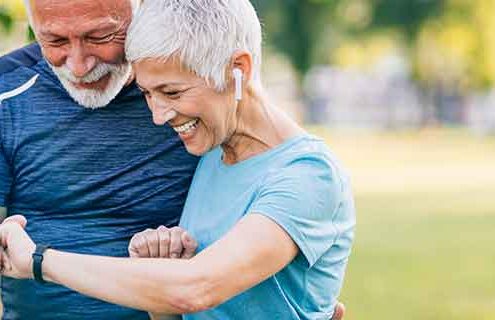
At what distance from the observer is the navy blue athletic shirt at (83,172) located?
3727 mm

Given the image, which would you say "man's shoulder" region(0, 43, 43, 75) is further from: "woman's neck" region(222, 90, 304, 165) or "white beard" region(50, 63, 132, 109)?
"woman's neck" region(222, 90, 304, 165)

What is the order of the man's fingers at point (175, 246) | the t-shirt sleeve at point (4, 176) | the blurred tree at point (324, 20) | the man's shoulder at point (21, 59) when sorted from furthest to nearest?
1. the blurred tree at point (324, 20)
2. the man's shoulder at point (21, 59)
3. the t-shirt sleeve at point (4, 176)
4. the man's fingers at point (175, 246)

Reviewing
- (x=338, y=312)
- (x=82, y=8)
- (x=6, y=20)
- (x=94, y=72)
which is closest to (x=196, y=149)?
(x=94, y=72)

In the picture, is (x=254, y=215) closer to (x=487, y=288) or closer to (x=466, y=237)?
(x=487, y=288)

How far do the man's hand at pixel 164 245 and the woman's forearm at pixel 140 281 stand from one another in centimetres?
18

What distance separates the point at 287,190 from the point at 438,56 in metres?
48.8

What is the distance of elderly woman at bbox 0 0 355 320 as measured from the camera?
3070mm

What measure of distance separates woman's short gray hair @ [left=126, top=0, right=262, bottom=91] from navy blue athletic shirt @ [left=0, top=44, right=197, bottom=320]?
Answer: 55 centimetres

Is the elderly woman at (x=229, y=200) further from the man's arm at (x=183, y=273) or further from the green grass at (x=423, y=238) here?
the green grass at (x=423, y=238)

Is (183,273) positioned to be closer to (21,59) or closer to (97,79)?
(97,79)

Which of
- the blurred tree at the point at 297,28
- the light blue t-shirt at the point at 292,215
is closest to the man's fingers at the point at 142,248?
the light blue t-shirt at the point at 292,215

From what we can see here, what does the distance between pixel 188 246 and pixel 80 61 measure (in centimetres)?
55

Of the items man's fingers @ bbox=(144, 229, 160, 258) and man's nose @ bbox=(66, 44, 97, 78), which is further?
man's nose @ bbox=(66, 44, 97, 78)

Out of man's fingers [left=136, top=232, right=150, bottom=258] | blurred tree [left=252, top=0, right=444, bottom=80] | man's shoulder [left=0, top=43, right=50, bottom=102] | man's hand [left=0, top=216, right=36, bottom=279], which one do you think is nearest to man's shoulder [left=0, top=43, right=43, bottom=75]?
man's shoulder [left=0, top=43, right=50, bottom=102]
